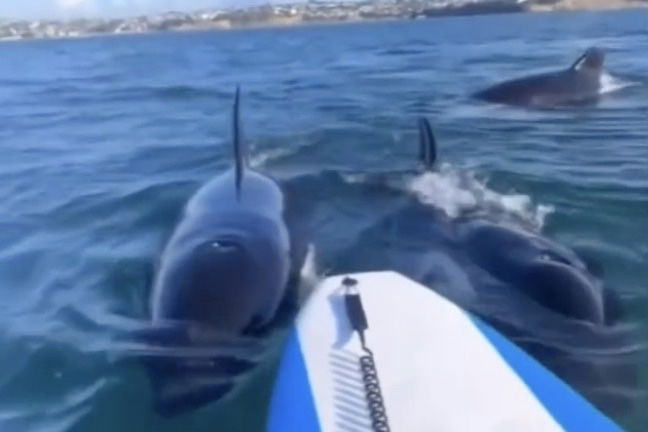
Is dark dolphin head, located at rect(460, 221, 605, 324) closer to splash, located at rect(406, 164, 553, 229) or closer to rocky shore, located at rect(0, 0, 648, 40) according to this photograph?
splash, located at rect(406, 164, 553, 229)

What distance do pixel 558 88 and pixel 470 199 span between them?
8.86 metres

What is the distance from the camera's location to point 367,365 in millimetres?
6199

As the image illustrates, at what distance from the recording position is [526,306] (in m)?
8.71

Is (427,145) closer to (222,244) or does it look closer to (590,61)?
(222,244)

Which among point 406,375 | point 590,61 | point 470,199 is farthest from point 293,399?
point 590,61

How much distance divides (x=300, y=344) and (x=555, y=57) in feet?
94.3

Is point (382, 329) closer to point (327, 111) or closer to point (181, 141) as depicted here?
point (181, 141)

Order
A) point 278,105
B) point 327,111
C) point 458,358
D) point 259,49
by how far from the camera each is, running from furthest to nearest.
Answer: point 259,49 < point 278,105 < point 327,111 < point 458,358

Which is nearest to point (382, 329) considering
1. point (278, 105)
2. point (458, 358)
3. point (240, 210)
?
point (458, 358)

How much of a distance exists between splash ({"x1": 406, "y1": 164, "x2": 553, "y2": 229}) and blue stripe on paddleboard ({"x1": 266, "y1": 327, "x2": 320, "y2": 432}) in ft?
16.0

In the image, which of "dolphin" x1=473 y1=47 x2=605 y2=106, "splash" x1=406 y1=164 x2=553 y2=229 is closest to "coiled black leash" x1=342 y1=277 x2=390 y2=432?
"splash" x1=406 y1=164 x2=553 y2=229

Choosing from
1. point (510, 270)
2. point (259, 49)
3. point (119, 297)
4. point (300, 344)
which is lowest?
point (259, 49)

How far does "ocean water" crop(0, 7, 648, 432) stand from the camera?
8695 millimetres

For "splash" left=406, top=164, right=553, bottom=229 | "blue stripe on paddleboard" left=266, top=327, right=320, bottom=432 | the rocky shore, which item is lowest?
the rocky shore
